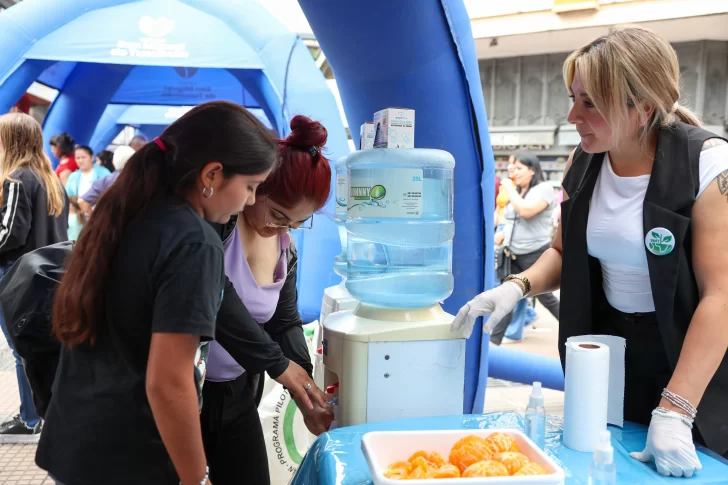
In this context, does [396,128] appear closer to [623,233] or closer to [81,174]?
[623,233]

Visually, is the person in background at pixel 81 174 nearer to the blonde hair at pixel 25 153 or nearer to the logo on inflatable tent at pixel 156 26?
the logo on inflatable tent at pixel 156 26

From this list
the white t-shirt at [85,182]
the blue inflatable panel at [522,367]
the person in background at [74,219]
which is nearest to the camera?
the blue inflatable panel at [522,367]

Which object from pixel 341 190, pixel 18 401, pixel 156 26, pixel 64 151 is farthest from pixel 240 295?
pixel 64 151

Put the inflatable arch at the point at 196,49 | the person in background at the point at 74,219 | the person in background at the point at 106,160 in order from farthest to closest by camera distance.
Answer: the person in background at the point at 106,160
the person in background at the point at 74,219
the inflatable arch at the point at 196,49

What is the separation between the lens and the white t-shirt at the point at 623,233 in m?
1.59

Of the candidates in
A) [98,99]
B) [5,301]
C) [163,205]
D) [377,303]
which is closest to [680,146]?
[377,303]

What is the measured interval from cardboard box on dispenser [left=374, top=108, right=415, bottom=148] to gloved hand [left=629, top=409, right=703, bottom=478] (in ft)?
3.17

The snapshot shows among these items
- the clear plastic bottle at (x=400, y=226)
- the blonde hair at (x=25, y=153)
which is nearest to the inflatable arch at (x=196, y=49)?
the blonde hair at (x=25, y=153)

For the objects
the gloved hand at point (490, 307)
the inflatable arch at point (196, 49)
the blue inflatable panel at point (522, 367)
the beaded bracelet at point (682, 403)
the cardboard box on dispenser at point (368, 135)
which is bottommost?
the blue inflatable panel at point (522, 367)

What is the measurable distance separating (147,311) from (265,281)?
782 millimetres

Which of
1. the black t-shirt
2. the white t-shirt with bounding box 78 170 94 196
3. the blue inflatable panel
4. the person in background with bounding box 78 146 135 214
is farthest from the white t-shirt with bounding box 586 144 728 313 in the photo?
the white t-shirt with bounding box 78 170 94 196

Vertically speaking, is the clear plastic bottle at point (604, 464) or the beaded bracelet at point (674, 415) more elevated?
the beaded bracelet at point (674, 415)

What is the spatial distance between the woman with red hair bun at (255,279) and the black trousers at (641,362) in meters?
0.86

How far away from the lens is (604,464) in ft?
4.19
